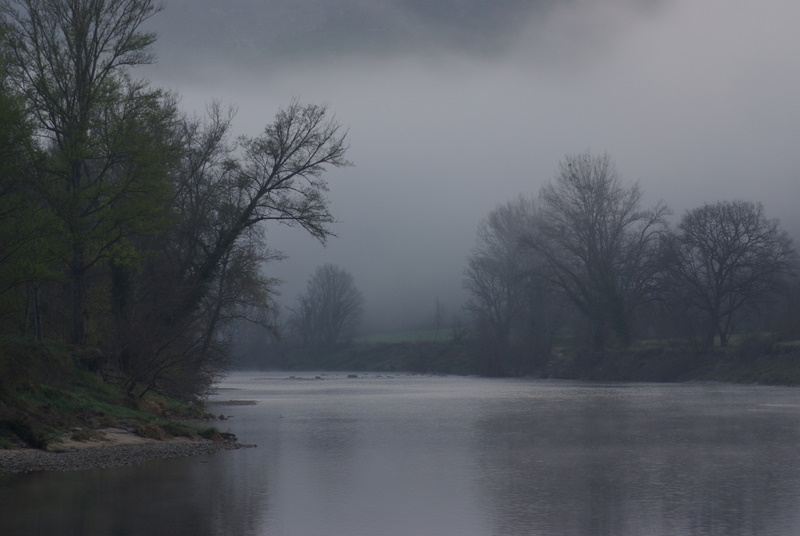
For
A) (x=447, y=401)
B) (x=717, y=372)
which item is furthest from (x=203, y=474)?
(x=717, y=372)

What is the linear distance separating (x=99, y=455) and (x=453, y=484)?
837cm

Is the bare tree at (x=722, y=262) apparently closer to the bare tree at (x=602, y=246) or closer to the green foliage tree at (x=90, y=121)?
the bare tree at (x=602, y=246)

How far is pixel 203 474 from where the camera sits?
19219 millimetres

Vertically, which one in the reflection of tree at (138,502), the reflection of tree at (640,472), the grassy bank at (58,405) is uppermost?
the grassy bank at (58,405)

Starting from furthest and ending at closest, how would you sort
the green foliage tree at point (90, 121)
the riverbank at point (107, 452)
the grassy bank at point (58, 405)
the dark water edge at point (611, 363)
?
the dark water edge at point (611, 363) < the green foliage tree at point (90, 121) < the grassy bank at point (58, 405) < the riverbank at point (107, 452)

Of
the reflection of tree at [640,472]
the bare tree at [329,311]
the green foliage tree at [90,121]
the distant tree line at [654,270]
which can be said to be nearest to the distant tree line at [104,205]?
the green foliage tree at [90,121]

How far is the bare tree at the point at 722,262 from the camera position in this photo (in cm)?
7069

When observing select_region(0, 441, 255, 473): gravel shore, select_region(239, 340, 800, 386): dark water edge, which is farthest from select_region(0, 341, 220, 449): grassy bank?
select_region(239, 340, 800, 386): dark water edge

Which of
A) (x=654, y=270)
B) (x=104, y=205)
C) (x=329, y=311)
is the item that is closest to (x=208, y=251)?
(x=104, y=205)

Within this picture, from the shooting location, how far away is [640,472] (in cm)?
1909

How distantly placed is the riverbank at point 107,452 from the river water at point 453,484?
695mm

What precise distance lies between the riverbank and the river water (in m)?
0.69

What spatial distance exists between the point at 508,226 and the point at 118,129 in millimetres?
64220

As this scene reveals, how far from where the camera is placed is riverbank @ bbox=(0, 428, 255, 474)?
18.5 metres
